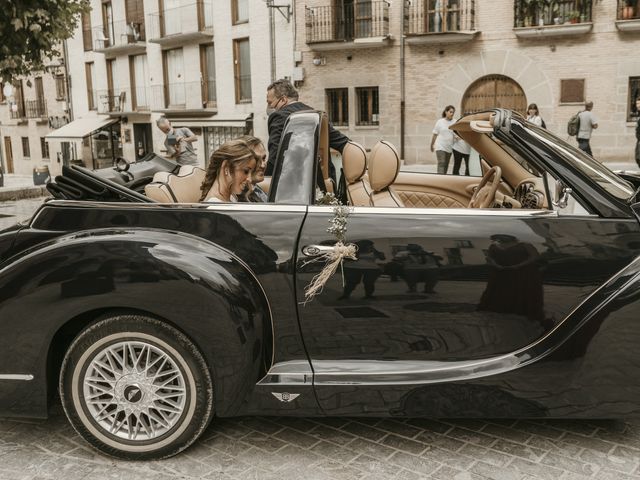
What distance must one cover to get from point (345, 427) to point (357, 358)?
56 centimetres

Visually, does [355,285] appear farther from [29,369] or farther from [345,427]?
[29,369]

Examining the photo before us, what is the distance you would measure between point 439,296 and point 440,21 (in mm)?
20875

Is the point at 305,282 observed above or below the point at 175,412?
above

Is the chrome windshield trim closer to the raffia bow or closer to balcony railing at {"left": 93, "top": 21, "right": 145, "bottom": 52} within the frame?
the raffia bow

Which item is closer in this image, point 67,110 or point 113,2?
point 113,2

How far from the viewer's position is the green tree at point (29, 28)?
9.77 metres

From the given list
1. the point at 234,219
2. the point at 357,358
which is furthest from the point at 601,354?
the point at 234,219

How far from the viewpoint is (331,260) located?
2.92m

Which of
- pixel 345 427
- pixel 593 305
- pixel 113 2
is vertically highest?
pixel 113 2

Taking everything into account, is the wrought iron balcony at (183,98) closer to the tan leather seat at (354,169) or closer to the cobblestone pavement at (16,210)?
the cobblestone pavement at (16,210)

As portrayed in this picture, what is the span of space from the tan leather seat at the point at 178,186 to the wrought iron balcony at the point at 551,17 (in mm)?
18555

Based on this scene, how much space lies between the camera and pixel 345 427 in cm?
338

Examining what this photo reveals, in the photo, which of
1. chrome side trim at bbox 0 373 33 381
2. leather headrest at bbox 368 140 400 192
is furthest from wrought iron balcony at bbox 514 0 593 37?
chrome side trim at bbox 0 373 33 381

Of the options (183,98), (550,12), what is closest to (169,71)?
(183,98)
